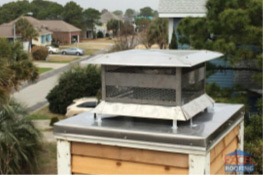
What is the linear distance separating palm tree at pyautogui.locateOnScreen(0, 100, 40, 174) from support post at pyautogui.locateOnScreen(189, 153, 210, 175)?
840 cm

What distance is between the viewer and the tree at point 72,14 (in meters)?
61.0

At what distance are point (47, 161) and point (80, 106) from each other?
723 centimetres

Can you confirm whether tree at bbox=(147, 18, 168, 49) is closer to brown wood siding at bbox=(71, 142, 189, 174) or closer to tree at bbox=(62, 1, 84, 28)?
tree at bbox=(62, 1, 84, 28)

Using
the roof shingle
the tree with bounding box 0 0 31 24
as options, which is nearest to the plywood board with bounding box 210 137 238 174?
the roof shingle

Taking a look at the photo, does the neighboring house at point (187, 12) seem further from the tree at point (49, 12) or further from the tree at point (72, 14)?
the tree at point (49, 12)

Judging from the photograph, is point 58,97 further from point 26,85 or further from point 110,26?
point 110,26

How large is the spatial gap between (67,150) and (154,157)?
2.06ft

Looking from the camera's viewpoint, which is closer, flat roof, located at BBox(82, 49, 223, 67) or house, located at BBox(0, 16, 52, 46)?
flat roof, located at BBox(82, 49, 223, 67)

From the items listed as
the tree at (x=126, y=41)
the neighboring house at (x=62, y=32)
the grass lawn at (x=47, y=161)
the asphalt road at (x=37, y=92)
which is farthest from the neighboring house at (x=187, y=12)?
the neighboring house at (x=62, y=32)

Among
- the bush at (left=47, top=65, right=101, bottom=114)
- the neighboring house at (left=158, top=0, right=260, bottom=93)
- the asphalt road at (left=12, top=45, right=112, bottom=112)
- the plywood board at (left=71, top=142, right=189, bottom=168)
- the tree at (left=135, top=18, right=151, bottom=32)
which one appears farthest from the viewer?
the tree at (left=135, top=18, right=151, bottom=32)

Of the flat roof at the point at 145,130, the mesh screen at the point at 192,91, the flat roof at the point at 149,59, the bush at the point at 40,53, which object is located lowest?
the bush at the point at 40,53

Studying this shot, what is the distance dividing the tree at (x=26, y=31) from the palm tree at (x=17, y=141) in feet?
95.1

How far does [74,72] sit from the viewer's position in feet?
74.9

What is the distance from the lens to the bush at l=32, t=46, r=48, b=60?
37.8 m
